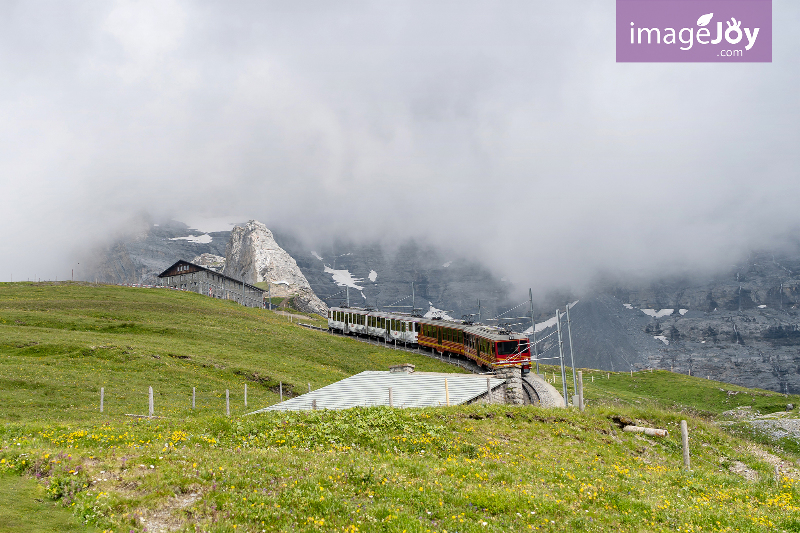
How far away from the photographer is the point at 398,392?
101ft

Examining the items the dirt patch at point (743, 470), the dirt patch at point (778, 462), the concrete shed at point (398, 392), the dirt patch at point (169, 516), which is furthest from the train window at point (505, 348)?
the dirt patch at point (169, 516)

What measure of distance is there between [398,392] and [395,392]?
196 millimetres

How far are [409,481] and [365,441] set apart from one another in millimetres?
4996

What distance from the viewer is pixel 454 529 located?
10.2m

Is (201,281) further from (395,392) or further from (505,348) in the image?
(395,392)

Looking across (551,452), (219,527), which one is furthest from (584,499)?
(219,527)

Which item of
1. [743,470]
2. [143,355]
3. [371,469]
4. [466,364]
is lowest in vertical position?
[466,364]

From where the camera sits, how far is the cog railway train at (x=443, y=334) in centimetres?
5306

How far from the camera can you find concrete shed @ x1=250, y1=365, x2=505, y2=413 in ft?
93.5

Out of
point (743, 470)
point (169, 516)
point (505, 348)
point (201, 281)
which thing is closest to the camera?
point (169, 516)

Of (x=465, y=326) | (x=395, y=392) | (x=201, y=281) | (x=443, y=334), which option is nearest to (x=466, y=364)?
(x=465, y=326)

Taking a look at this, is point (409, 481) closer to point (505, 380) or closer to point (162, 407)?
point (505, 380)

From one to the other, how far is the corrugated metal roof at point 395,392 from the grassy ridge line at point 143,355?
612cm

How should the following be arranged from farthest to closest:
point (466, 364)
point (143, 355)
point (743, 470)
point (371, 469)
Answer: point (466, 364) → point (143, 355) → point (743, 470) → point (371, 469)
